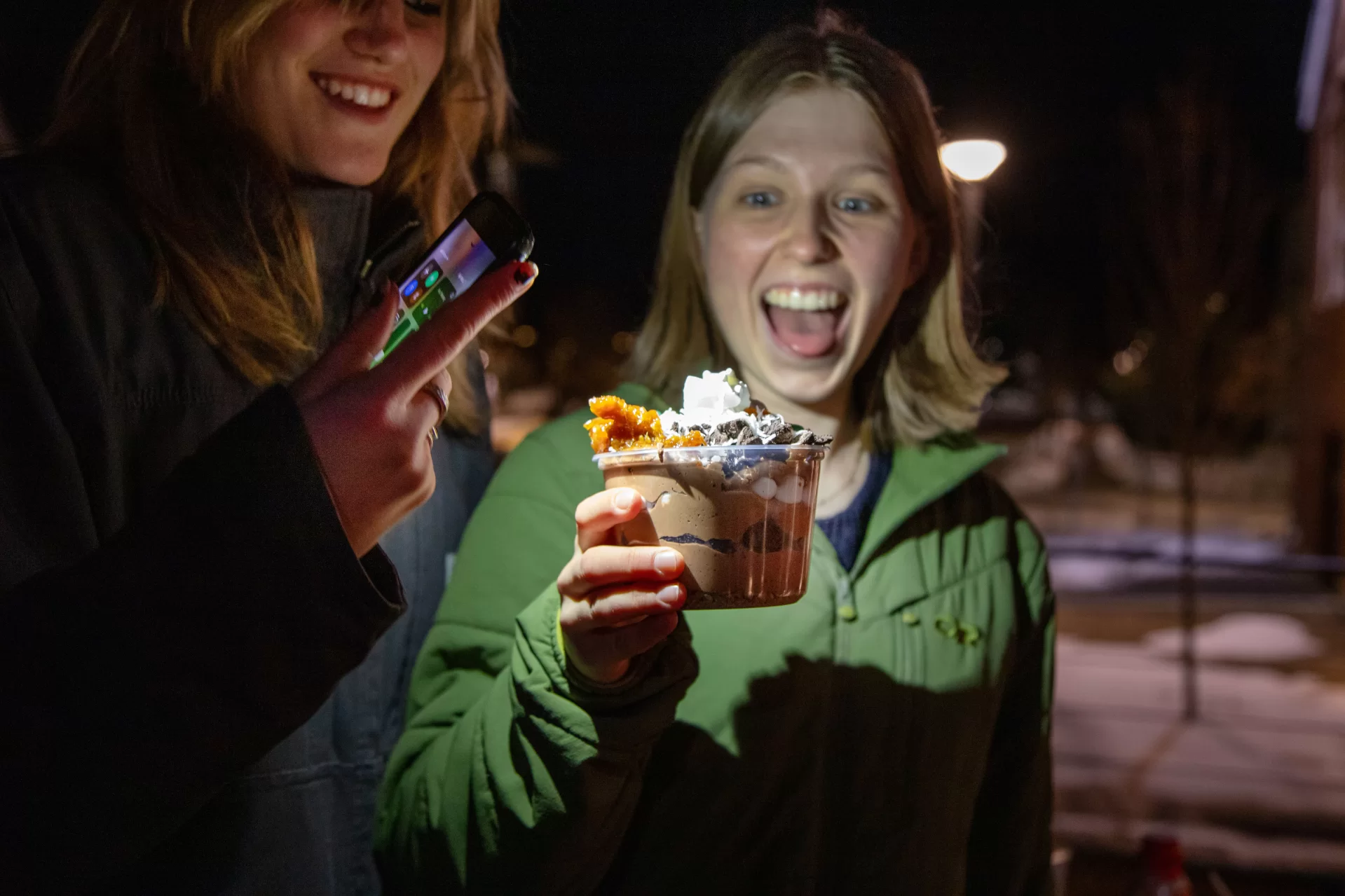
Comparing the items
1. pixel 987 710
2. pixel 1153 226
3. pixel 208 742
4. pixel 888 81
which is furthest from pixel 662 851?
pixel 1153 226

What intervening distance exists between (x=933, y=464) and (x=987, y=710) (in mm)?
530

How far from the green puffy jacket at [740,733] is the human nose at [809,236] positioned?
475 mm

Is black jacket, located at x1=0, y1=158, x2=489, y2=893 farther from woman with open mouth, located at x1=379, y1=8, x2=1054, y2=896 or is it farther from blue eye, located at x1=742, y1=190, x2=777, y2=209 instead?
blue eye, located at x1=742, y1=190, x2=777, y2=209

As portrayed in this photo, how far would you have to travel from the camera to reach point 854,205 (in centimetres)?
191

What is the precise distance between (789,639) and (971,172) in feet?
3.90

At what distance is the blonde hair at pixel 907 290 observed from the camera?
6.17 ft

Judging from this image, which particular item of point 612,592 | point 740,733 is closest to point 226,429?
point 612,592

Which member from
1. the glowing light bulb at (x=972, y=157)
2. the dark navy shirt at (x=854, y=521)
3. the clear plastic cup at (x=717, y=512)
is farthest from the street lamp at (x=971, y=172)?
the clear plastic cup at (x=717, y=512)

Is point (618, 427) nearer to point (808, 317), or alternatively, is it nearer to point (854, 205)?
point (808, 317)

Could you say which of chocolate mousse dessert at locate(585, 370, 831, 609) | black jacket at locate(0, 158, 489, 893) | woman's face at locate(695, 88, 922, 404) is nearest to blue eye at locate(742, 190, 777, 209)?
woman's face at locate(695, 88, 922, 404)

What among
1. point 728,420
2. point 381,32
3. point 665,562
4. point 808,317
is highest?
point 381,32

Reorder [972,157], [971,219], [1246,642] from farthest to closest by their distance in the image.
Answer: [1246,642]
[971,219]
[972,157]

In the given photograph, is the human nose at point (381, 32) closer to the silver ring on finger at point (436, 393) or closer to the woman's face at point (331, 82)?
the woman's face at point (331, 82)

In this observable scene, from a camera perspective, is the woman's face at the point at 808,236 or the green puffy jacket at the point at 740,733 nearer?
the green puffy jacket at the point at 740,733
